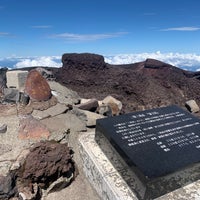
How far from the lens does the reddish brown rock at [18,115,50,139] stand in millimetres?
3869

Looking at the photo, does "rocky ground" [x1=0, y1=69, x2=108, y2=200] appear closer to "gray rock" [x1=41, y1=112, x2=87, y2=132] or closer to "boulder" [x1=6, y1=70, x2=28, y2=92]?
"gray rock" [x1=41, y1=112, x2=87, y2=132]

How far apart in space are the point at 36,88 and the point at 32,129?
1167 mm

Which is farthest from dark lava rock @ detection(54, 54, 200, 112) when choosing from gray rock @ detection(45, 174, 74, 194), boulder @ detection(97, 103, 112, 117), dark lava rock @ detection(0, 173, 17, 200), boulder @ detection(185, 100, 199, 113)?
dark lava rock @ detection(0, 173, 17, 200)

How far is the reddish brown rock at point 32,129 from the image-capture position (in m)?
3.87

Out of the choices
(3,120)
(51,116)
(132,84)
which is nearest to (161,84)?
(132,84)

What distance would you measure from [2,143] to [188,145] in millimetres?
2499

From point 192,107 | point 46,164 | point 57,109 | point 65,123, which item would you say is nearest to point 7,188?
point 46,164

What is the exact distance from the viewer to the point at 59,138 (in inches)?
156

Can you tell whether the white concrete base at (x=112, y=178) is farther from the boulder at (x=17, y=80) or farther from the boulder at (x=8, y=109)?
the boulder at (x=17, y=80)

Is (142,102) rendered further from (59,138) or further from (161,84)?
(59,138)

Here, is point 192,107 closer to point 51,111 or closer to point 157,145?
point 51,111

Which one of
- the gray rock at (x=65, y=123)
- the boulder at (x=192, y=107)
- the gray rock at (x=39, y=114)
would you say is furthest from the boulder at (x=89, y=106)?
the boulder at (x=192, y=107)

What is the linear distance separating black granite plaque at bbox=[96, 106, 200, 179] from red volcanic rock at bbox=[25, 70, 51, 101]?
1.64m

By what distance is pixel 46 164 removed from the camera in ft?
11.1
